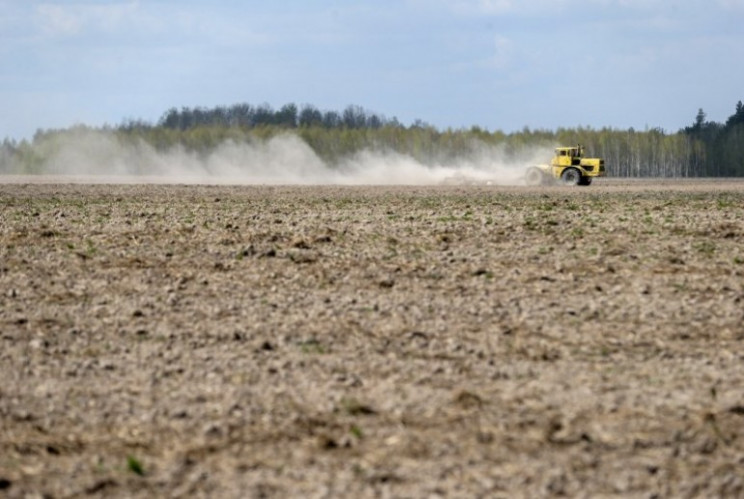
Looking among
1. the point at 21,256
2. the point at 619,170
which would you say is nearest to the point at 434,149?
the point at 619,170

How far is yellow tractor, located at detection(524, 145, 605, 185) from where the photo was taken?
228ft

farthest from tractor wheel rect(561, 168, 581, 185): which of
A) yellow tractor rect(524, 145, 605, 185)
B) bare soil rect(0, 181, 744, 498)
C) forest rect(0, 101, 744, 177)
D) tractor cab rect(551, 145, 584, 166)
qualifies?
forest rect(0, 101, 744, 177)

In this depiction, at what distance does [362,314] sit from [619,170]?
16043cm

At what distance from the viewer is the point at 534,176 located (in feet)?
235

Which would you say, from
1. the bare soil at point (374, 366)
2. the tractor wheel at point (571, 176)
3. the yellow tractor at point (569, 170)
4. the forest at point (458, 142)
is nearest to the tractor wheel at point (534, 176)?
the yellow tractor at point (569, 170)

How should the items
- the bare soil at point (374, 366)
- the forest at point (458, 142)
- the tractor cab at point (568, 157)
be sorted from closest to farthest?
the bare soil at point (374, 366)
the tractor cab at point (568, 157)
the forest at point (458, 142)

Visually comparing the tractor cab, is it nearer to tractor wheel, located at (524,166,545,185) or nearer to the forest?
tractor wheel, located at (524,166,545,185)

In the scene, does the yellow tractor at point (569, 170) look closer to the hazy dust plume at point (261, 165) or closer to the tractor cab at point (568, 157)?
the tractor cab at point (568, 157)

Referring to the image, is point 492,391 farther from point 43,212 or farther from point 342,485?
point 43,212

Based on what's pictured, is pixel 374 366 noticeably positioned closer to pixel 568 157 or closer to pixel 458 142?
pixel 568 157

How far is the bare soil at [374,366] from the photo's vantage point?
10.8m

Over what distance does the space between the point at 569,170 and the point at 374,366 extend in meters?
56.2

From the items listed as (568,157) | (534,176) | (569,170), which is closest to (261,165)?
(534,176)

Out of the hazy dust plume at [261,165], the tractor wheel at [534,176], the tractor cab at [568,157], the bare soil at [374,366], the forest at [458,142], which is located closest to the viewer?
the bare soil at [374,366]
